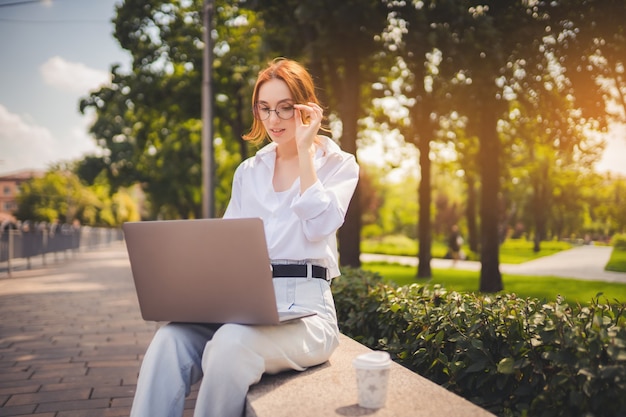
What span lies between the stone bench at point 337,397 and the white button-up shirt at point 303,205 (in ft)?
1.77

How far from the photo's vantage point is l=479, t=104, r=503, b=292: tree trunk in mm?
11219

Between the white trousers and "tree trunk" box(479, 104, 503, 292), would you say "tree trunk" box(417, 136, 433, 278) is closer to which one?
"tree trunk" box(479, 104, 503, 292)

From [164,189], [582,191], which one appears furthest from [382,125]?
[164,189]

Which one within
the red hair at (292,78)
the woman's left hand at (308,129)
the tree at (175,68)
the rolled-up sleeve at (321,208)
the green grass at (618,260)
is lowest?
the green grass at (618,260)

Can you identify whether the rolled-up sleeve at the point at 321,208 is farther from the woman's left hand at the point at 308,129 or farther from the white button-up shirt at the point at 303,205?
the woman's left hand at the point at 308,129

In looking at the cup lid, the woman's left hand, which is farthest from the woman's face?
the cup lid

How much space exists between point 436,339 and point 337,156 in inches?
39.6

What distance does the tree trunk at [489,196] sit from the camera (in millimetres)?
11219

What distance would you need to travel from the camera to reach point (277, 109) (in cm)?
276

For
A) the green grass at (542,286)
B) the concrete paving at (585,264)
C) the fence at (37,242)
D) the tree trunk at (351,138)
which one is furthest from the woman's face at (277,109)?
the fence at (37,242)

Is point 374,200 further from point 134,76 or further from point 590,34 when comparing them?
point 590,34

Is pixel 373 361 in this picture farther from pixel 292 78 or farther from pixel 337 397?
pixel 292 78

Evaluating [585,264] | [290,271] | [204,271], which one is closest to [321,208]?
[290,271]

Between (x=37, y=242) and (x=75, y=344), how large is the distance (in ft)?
42.4
